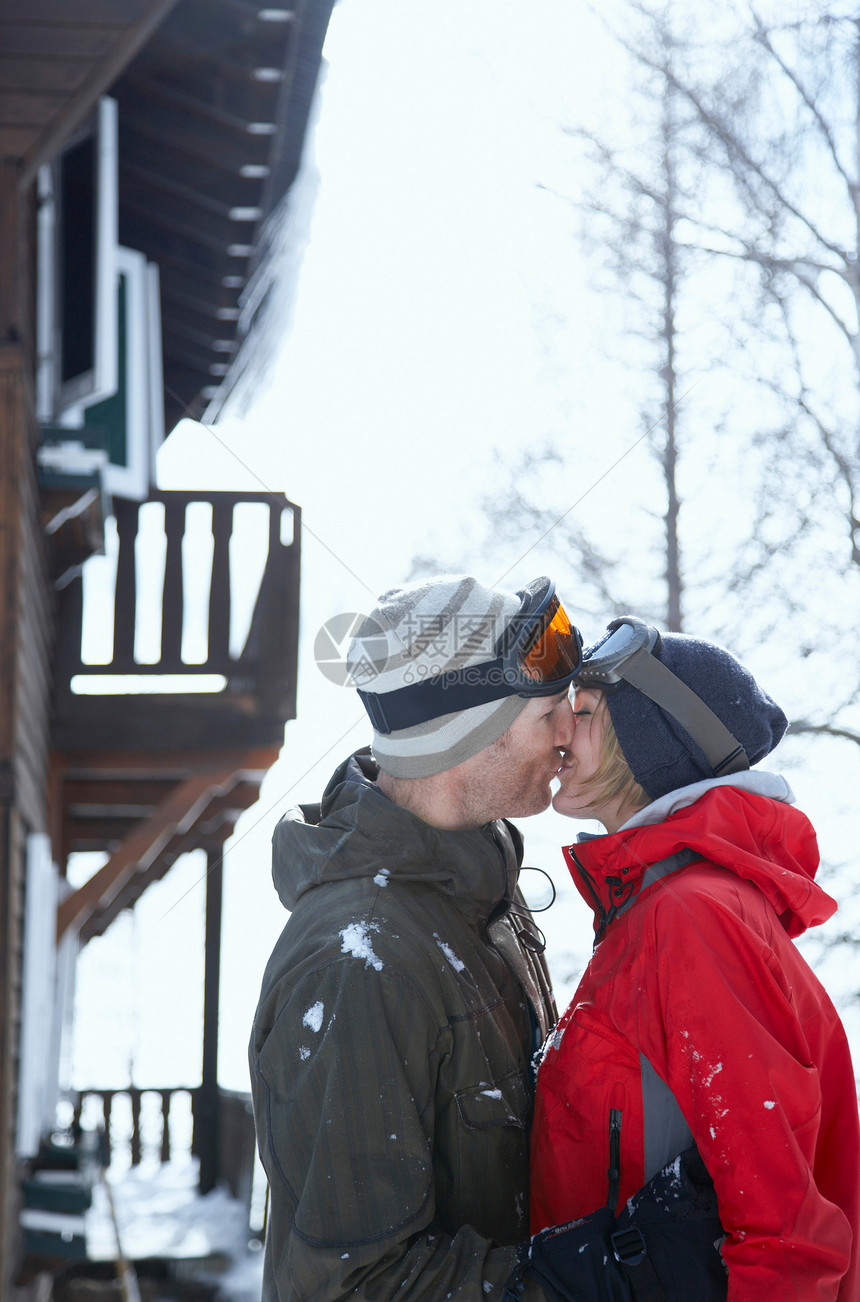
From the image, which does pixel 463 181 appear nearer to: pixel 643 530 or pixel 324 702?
pixel 643 530

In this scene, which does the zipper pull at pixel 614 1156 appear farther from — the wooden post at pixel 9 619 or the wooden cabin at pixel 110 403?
the wooden post at pixel 9 619

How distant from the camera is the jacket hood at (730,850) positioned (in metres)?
1.76

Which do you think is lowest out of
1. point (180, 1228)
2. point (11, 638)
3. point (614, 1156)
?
point (180, 1228)

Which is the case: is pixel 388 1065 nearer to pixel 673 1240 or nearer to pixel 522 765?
pixel 673 1240

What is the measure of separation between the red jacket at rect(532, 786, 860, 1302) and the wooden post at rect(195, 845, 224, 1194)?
→ 9.25 metres

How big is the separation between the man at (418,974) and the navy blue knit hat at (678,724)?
0.13 metres

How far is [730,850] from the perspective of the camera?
174 cm

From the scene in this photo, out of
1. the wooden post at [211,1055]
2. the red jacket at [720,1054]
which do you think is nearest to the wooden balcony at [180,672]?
the wooden post at [211,1055]

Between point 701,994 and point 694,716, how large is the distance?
1.72 ft

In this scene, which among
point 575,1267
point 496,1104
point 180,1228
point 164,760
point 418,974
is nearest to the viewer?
point 575,1267

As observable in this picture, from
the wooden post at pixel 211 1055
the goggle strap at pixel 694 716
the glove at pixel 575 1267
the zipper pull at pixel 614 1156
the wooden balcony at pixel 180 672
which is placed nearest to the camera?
the glove at pixel 575 1267

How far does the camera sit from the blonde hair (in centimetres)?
205

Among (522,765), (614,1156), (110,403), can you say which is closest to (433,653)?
(522,765)

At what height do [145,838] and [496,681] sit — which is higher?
[496,681]
